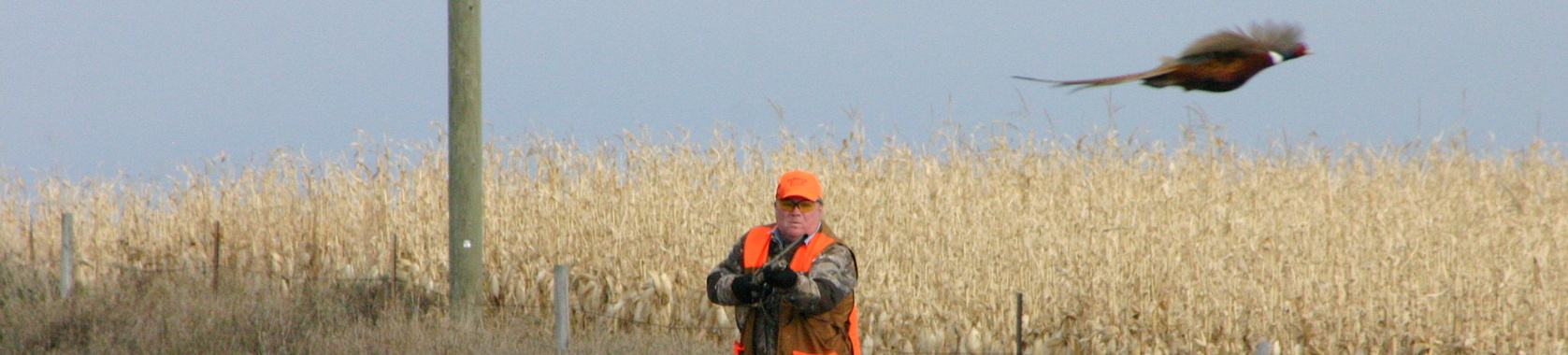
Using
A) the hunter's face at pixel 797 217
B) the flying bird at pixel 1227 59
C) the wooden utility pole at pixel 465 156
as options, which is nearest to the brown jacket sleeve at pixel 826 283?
the hunter's face at pixel 797 217

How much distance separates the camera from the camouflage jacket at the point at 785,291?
16.3 feet

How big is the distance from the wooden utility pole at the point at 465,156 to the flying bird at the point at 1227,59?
505cm

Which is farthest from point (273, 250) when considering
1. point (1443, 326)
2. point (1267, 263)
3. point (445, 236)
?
point (1443, 326)

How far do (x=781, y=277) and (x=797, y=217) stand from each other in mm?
350

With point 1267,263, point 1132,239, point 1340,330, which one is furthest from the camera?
point 1132,239

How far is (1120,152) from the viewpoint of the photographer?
477 inches

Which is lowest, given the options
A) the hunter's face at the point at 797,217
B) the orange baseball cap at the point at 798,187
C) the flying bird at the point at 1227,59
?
the hunter's face at the point at 797,217

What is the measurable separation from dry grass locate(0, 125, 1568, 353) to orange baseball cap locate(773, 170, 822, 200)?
3.94 m

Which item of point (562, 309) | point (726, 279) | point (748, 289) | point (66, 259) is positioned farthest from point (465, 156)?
point (66, 259)

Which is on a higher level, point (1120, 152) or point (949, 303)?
point (1120, 152)

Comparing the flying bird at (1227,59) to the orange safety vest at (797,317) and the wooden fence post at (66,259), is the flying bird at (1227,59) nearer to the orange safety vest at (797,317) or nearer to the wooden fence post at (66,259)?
the orange safety vest at (797,317)

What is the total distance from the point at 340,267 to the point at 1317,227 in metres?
7.81

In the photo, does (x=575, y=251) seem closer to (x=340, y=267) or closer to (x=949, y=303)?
(x=340, y=267)

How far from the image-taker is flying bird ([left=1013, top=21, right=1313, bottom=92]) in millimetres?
4996
